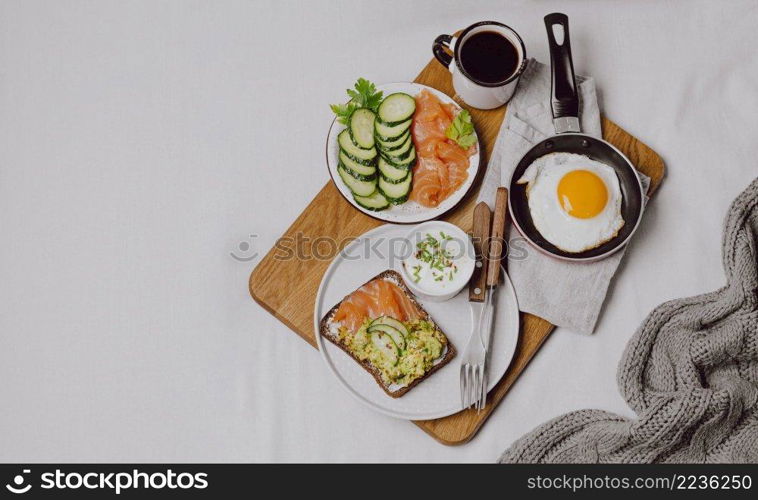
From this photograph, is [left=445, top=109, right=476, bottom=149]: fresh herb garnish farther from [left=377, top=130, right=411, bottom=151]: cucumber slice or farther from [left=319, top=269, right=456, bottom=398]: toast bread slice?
[left=319, top=269, right=456, bottom=398]: toast bread slice

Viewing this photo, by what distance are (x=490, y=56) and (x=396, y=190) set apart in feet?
1.80

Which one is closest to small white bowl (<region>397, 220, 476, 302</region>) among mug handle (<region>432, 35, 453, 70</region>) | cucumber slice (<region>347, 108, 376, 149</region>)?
cucumber slice (<region>347, 108, 376, 149</region>)

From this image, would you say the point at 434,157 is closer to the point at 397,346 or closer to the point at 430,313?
the point at 430,313

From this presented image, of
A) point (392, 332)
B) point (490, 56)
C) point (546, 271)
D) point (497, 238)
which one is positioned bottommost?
point (392, 332)

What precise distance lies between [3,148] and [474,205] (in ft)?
5.93

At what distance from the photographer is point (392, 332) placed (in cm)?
217

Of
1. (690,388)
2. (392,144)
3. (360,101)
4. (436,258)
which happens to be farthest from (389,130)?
(690,388)

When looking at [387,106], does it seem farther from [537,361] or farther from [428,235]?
[537,361]

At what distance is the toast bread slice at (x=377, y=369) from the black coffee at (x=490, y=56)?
0.73 meters

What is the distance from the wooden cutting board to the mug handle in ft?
0.94

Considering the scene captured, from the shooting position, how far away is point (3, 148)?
2600mm

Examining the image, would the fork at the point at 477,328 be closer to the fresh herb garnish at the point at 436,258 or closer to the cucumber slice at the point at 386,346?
the fresh herb garnish at the point at 436,258
